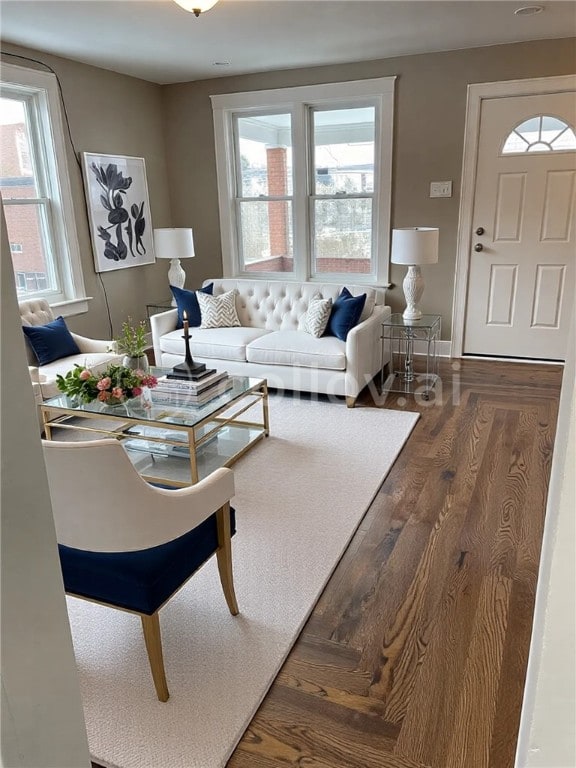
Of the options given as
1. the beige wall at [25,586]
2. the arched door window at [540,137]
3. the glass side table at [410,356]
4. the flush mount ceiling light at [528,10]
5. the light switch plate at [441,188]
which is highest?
the flush mount ceiling light at [528,10]

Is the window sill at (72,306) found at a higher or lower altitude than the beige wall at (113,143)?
lower

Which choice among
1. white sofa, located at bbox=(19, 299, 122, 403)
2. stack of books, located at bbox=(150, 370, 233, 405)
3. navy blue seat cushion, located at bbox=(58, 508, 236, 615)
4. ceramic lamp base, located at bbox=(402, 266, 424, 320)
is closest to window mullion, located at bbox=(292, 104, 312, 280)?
ceramic lamp base, located at bbox=(402, 266, 424, 320)

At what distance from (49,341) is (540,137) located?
426 centimetres

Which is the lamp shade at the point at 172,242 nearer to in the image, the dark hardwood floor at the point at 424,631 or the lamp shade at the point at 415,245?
the lamp shade at the point at 415,245

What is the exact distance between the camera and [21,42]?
4188 millimetres

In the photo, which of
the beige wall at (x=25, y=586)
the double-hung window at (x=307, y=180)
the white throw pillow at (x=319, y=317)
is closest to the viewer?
the beige wall at (x=25, y=586)

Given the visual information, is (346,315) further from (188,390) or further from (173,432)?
(173,432)

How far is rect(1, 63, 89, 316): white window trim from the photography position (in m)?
4.34

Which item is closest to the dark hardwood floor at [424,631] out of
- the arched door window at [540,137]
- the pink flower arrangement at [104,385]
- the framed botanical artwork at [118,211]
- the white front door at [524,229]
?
the pink flower arrangement at [104,385]

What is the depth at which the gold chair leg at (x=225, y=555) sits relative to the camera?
6.74 ft

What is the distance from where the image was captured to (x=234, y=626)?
2.12 meters

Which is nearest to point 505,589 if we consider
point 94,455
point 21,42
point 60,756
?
point 94,455

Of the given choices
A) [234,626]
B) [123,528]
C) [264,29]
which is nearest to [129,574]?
[123,528]

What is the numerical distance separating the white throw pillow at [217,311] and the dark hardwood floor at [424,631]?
2052mm
